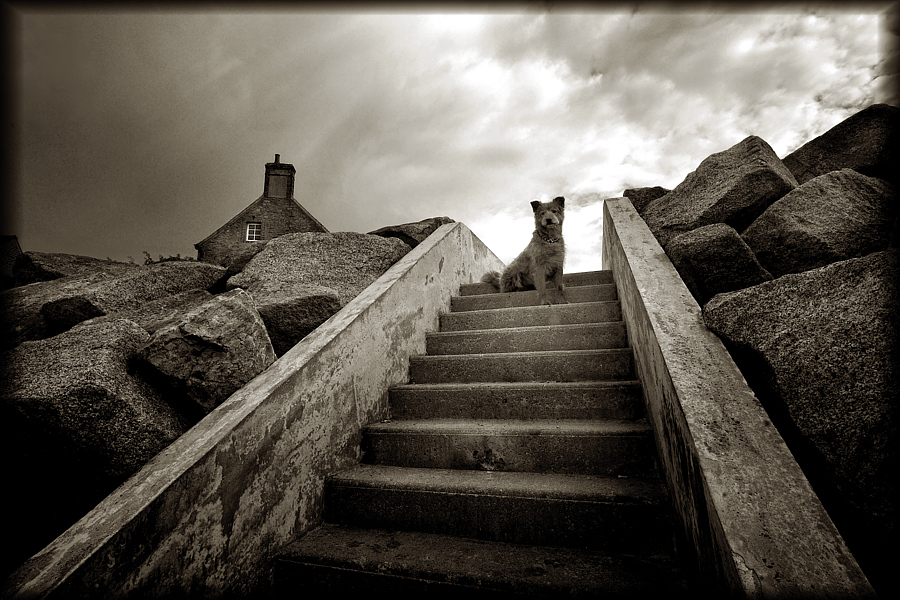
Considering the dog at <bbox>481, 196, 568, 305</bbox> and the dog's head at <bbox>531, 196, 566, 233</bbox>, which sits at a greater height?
the dog's head at <bbox>531, 196, 566, 233</bbox>

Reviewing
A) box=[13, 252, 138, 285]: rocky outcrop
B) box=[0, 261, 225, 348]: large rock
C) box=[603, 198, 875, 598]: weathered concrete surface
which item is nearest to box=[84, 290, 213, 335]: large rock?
box=[0, 261, 225, 348]: large rock

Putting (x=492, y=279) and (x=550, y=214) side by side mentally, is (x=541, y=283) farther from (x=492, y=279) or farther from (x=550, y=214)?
(x=492, y=279)

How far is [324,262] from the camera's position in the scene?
4.19 metres

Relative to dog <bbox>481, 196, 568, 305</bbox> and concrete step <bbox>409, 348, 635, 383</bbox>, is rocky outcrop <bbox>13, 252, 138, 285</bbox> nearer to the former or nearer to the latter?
concrete step <bbox>409, 348, 635, 383</bbox>

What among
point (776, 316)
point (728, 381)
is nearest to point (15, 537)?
point (728, 381)

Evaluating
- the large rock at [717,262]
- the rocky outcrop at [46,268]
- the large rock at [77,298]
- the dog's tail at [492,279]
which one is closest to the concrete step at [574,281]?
the dog's tail at [492,279]

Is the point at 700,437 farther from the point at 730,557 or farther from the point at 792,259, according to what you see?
the point at 792,259

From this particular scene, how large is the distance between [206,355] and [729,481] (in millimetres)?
2504

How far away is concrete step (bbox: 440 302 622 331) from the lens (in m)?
3.47

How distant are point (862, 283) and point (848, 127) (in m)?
3.04

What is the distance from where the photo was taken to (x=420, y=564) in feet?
5.34

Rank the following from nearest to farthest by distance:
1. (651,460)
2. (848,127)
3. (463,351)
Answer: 1. (651,460)
2. (848,127)
3. (463,351)

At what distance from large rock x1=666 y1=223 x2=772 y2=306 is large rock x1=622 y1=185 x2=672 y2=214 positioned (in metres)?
2.11

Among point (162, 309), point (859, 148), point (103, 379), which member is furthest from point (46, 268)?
point (859, 148)
